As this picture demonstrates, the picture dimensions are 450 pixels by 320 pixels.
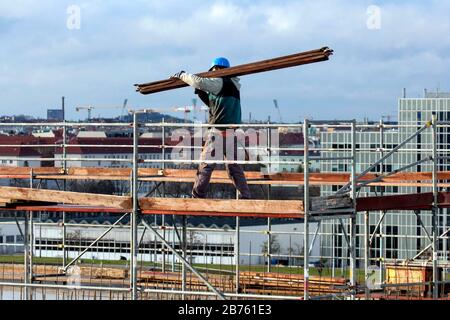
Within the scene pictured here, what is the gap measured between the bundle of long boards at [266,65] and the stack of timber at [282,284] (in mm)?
5426

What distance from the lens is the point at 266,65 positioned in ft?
60.6

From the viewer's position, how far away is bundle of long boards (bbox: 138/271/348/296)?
933 inches

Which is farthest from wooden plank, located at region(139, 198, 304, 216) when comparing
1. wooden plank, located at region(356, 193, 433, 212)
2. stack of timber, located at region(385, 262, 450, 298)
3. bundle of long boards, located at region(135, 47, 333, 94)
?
stack of timber, located at region(385, 262, 450, 298)

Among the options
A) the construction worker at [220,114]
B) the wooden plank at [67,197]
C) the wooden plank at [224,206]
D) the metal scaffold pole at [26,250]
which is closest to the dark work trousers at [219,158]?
the construction worker at [220,114]

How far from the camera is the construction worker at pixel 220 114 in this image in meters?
18.6

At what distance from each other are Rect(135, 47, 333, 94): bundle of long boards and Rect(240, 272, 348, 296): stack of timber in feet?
17.8

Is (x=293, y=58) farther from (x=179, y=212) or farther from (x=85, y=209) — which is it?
(x=85, y=209)

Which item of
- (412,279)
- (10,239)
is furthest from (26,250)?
(10,239)

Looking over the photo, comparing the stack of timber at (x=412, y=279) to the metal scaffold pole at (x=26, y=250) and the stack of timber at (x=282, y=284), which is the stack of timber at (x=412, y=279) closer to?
the stack of timber at (x=282, y=284)

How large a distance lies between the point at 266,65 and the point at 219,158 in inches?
58.1

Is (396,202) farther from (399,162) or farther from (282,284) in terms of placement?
(399,162)

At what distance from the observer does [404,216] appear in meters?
73.4
